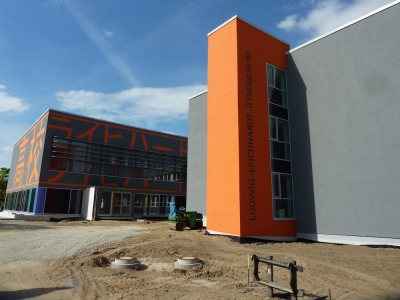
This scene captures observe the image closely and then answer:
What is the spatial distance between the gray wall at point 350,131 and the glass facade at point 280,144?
1.65ft

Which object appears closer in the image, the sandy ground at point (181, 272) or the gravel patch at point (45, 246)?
the sandy ground at point (181, 272)

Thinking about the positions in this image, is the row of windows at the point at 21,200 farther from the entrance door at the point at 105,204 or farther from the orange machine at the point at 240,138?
the orange machine at the point at 240,138

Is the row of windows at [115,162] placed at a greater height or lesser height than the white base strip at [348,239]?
→ greater

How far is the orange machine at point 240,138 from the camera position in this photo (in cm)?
1589

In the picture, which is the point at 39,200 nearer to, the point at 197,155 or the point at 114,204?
the point at 114,204

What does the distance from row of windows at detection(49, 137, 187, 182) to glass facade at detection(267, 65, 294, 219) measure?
22968 mm

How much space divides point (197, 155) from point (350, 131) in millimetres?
12617

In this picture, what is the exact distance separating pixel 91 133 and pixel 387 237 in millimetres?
30436

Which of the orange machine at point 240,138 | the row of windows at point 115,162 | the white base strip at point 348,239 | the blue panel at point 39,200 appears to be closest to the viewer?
the white base strip at point 348,239

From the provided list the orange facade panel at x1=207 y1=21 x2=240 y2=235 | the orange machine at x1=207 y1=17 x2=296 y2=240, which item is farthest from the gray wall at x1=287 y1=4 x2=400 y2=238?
the orange facade panel at x1=207 y1=21 x2=240 y2=235

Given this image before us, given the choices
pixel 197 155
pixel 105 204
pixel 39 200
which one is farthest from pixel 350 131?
pixel 39 200

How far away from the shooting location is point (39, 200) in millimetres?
29219

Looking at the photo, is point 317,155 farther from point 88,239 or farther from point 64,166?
point 64,166

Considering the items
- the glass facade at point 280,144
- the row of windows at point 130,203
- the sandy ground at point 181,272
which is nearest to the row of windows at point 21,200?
the row of windows at point 130,203
